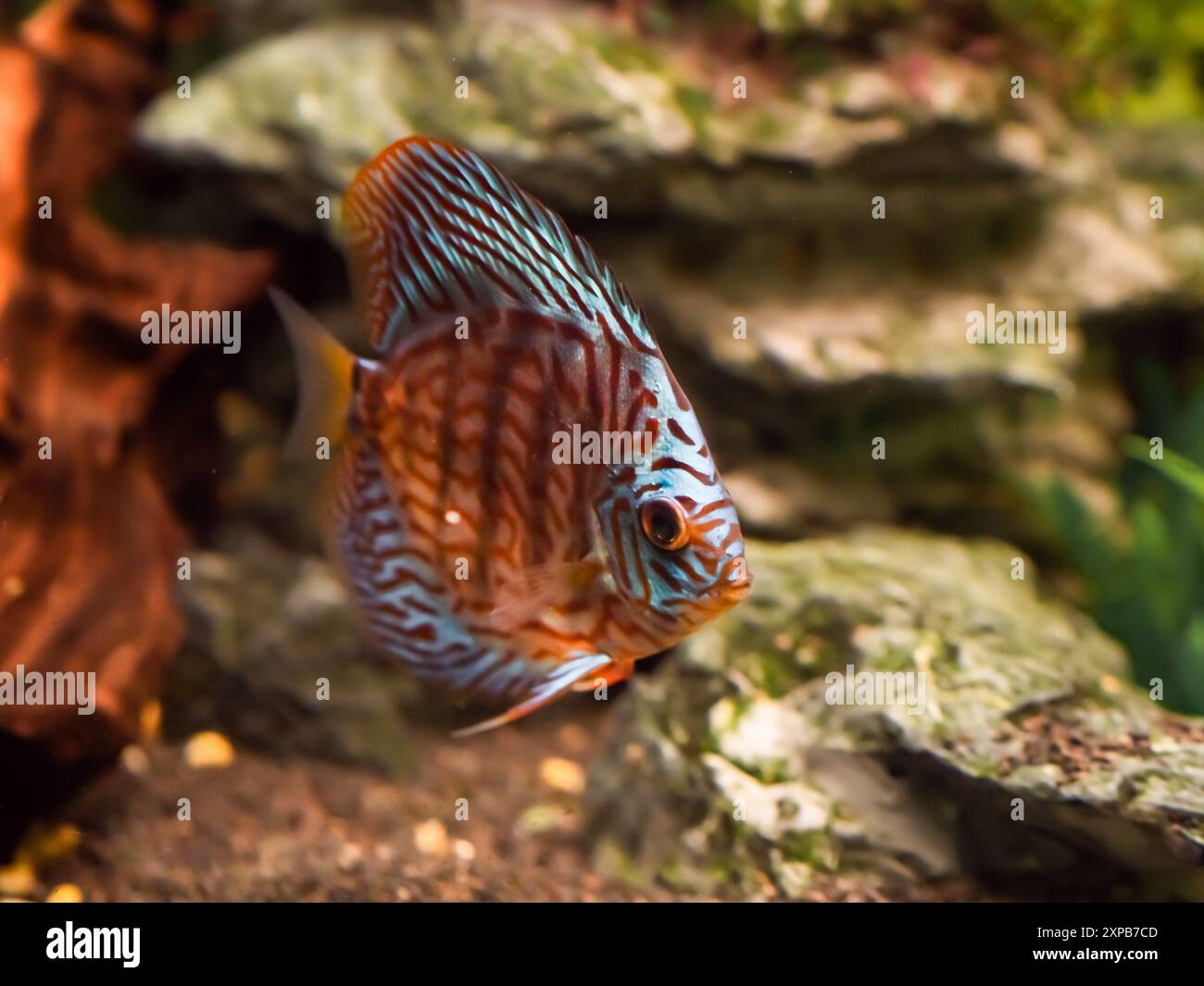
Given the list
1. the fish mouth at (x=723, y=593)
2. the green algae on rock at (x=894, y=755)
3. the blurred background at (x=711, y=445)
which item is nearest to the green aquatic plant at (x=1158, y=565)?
the blurred background at (x=711, y=445)

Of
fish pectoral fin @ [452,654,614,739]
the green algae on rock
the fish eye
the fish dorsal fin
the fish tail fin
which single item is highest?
the fish dorsal fin

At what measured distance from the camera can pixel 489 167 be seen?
136 cm

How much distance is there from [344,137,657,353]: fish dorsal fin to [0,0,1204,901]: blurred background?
0.88 meters

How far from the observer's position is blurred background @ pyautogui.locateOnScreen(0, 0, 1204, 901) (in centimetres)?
209

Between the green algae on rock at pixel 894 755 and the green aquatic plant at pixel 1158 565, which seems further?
the green aquatic plant at pixel 1158 565

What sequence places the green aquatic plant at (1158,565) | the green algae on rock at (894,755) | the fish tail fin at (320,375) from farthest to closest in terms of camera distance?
1. the green aquatic plant at (1158,565)
2. the green algae on rock at (894,755)
3. the fish tail fin at (320,375)

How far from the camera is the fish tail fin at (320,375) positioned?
1453mm

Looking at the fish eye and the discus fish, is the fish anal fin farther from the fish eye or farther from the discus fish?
the fish eye

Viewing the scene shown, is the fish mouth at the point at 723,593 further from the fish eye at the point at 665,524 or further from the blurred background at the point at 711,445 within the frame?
the blurred background at the point at 711,445
